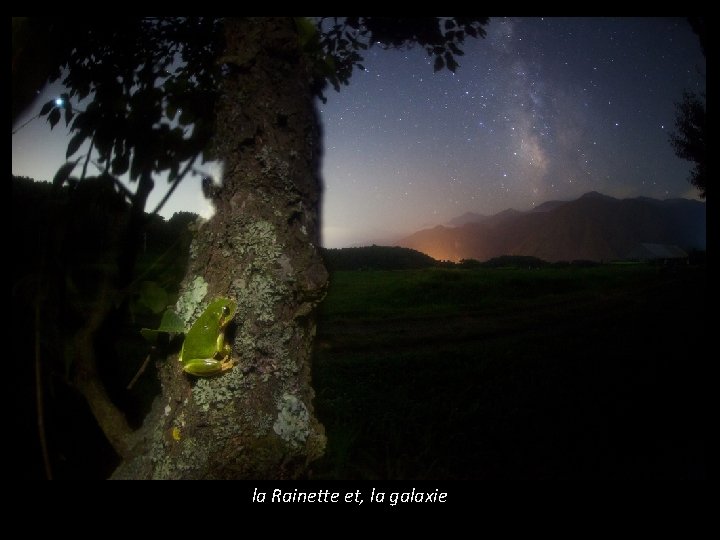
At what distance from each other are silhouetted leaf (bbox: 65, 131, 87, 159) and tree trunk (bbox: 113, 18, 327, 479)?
0.71 metres

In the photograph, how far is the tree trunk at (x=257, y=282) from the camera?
43.7 inches

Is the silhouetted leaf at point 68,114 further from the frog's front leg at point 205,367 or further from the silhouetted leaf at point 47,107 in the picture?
the frog's front leg at point 205,367

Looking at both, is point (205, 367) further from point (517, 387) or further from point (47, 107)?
point (517, 387)

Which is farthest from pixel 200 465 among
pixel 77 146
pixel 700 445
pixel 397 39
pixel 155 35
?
pixel 700 445

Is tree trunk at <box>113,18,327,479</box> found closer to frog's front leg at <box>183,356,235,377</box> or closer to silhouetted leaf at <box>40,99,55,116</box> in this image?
frog's front leg at <box>183,356,235,377</box>

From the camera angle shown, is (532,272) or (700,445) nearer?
(700,445)

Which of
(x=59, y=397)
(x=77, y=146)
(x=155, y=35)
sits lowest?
(x=59, y=397)

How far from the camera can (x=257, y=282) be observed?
1.19m

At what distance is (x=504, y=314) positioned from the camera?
1109 centimetres

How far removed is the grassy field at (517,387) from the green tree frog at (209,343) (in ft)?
1.67

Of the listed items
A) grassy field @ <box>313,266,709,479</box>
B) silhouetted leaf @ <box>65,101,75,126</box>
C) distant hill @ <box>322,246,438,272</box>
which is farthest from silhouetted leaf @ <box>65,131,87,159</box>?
distant hill @ <box>322,246,438,272</box>

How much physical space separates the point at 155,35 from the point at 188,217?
1324 millimetres

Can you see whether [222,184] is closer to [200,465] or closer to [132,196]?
[132,196]

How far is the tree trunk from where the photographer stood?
111cm
